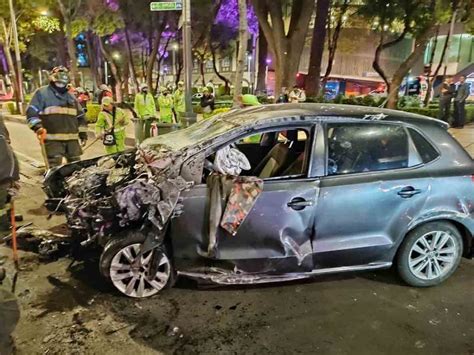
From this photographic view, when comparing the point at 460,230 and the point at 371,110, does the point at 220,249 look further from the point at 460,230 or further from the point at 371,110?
the point at 460,230

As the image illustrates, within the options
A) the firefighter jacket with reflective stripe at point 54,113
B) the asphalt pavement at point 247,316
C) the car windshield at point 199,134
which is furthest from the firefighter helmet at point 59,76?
the asphalt pavement at point 247,316

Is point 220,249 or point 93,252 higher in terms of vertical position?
point 220,249

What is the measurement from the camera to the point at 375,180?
3.63 meters

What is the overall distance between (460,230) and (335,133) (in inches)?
57.4

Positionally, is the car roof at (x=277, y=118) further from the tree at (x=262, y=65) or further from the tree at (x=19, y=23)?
the tree at (x=262, y=65)

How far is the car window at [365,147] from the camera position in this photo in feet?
12.0

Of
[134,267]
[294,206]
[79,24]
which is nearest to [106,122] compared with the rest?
[134,267]

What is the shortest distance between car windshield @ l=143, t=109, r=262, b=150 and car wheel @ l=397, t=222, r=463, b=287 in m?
1.83

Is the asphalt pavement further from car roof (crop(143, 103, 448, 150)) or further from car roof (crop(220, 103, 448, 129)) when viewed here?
car roof (crop(220, 103, 448, 129))

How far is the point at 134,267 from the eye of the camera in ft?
11.8

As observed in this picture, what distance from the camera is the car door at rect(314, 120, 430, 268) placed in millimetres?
3572

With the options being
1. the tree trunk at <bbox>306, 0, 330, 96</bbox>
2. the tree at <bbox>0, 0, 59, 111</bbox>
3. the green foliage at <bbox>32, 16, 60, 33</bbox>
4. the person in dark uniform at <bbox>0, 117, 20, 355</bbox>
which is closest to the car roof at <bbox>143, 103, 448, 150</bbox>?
the person in dark uniform at <bbox>0, 117, 20, 355</bbox>

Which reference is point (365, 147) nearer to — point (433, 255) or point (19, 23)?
point (433, 255)

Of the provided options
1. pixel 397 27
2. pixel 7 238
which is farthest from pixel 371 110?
pixel 397 27
